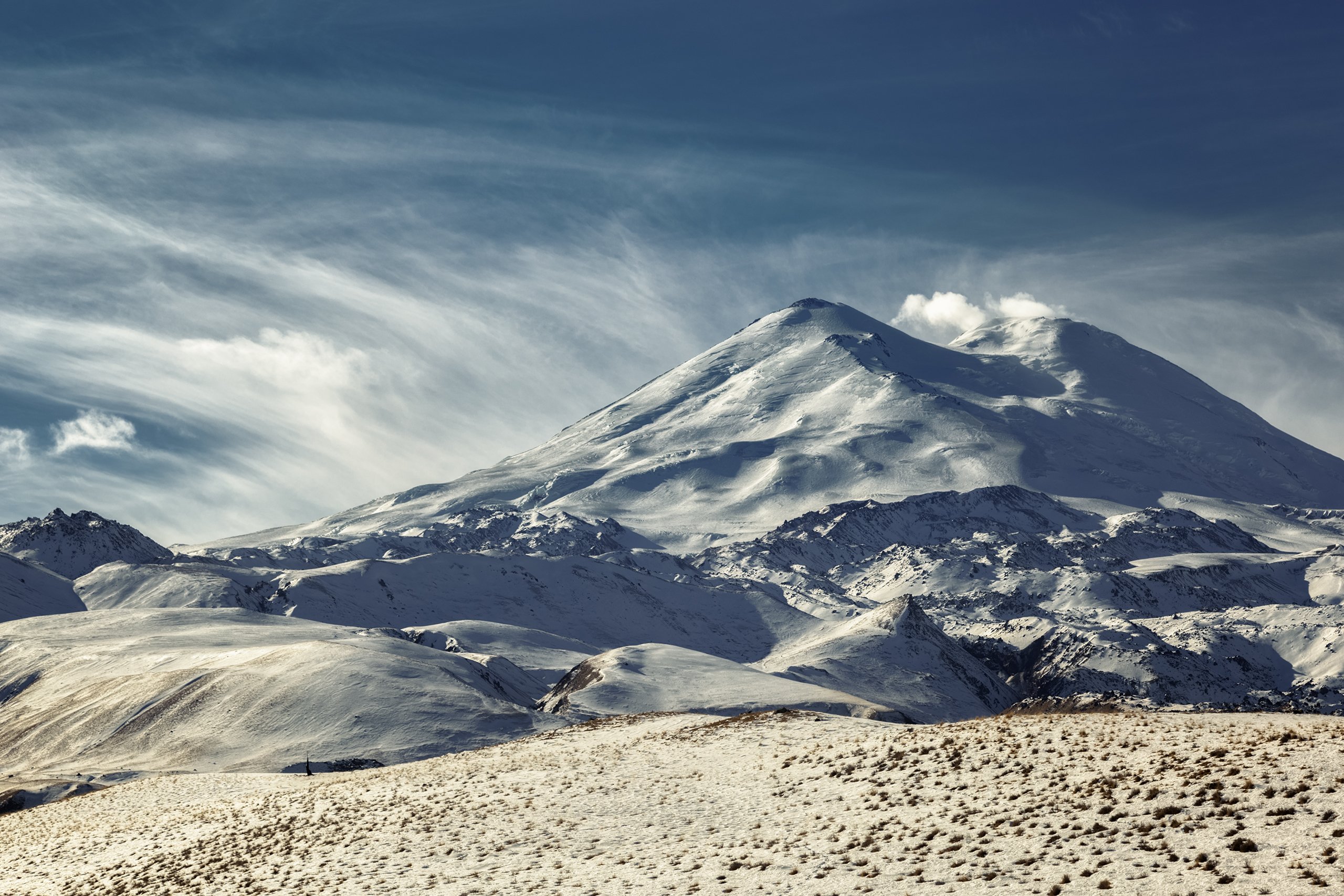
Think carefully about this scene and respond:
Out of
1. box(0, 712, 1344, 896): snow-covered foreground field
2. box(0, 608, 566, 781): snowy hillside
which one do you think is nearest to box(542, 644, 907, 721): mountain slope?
box(0, 608, 566, 781): snowy hillside

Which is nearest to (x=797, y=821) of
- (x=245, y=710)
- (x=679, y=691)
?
(x=245, y=710)

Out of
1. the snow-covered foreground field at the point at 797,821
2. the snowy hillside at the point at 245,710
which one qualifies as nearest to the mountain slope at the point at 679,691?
the snowy hillside at the point at 245,710

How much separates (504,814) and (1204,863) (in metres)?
20.9

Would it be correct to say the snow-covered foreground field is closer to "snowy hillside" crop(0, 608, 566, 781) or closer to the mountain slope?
"snowy hillside" crop(0, 608, 566, 781)

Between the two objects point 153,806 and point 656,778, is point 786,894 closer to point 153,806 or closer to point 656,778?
point 656,778

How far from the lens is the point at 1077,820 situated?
23.4 m

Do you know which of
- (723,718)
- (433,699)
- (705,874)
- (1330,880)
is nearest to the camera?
(1330,880)

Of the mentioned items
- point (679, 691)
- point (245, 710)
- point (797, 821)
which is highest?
point (797, 821)

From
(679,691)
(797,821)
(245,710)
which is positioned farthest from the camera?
(679,691)

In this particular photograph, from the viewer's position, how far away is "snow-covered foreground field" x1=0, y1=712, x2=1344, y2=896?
21438 millimetres

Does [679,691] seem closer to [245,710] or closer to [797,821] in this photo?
[245,710]

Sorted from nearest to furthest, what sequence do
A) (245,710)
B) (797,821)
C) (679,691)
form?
(797,821) < (245,710) < (679,691)

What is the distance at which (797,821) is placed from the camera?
2845 centimetres

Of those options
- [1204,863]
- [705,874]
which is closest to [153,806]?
[705,874]
